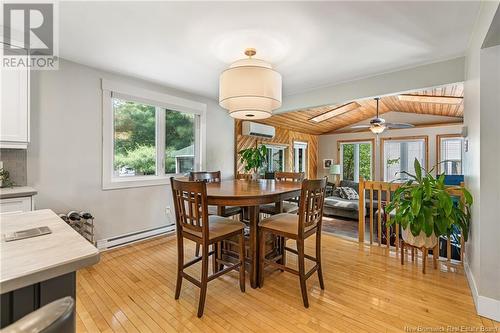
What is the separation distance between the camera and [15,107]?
226 cm

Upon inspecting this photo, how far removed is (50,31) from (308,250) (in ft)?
11.9

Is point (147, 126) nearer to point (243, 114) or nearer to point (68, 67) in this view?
point (68, 67)

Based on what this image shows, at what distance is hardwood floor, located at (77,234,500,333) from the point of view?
1752mm

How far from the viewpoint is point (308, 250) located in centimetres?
313

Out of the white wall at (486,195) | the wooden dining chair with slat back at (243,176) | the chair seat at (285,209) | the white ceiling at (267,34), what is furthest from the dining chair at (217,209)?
the white wall at (486,195)

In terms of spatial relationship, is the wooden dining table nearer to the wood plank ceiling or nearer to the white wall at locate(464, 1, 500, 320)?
the white wall at locate(464, 1, 500, 320)

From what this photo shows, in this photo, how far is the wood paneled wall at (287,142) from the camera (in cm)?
505

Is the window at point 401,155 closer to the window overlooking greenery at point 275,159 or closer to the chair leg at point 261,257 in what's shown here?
the window overlooking greenery at point 275,159

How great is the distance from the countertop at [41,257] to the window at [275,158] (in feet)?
17.6

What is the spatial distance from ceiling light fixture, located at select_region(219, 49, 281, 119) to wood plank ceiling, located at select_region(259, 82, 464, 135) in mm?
2938

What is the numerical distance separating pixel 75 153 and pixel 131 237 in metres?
1.32

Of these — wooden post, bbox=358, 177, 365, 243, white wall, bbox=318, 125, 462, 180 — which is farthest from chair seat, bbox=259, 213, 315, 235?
white wall, bbox=318, 125, 462, 180

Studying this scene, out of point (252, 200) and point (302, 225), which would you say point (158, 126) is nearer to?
point (252, 200)

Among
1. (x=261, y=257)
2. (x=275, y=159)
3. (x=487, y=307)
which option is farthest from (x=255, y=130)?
(x=487, y=307)
